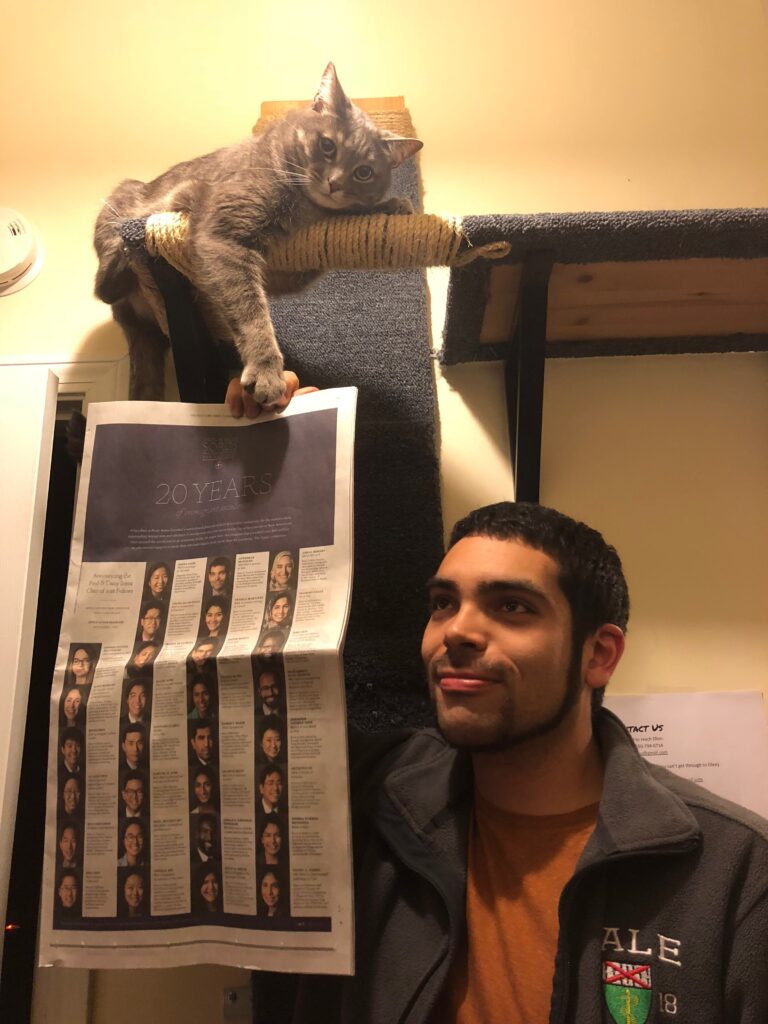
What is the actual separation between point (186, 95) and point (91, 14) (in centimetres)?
32

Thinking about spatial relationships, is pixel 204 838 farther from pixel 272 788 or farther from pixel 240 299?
pixel 240 299

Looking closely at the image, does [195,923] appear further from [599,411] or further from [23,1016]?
[599,411]

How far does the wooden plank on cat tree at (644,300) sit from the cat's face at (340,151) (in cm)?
26

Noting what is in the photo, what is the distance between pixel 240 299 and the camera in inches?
34.4

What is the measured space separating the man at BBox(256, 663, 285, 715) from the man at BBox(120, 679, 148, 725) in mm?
138

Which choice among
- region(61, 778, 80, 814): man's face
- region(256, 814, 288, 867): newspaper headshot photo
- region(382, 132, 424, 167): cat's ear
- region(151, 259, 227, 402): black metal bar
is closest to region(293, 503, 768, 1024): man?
region(256, 814, 288, 867): newspaper headshot photo

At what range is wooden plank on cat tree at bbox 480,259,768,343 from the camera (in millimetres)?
926

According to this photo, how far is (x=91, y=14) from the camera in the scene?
144 centimetres

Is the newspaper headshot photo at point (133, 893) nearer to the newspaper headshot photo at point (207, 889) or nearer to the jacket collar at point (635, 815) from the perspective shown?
the newspaper headshot photo at point (207, 889)

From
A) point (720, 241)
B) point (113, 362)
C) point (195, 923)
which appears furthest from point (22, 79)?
point (195, 923)

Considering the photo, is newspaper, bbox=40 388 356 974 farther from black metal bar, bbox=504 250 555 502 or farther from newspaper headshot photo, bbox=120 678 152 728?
black metal bar, bbox=504 250 555 502

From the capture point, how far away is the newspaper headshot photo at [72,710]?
2.56 ft

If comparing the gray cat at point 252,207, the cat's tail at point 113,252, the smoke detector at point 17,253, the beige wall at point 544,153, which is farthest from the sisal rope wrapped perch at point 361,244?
the smoke detector at point 17,253

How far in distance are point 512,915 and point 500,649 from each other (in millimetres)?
283
